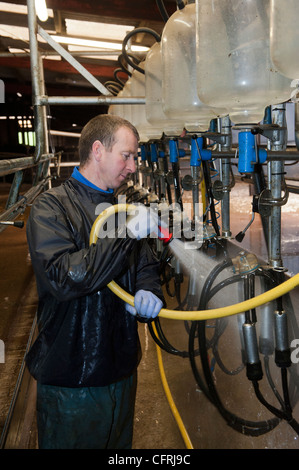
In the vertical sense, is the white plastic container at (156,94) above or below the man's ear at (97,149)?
above

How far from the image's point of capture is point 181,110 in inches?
58.1

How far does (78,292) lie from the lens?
102 centimetres

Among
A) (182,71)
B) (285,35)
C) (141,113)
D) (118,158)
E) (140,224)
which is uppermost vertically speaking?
(141,113)

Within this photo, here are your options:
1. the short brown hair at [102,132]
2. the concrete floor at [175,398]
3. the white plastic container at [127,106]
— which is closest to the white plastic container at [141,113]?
the white plastic container at [127,106]

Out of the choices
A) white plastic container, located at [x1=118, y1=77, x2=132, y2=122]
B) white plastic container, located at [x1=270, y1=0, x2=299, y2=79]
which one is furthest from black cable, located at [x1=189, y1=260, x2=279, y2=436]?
white plastic container, located at [x1=118, y1=77, x2=132, y2=122]

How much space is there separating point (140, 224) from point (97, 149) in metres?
0.31

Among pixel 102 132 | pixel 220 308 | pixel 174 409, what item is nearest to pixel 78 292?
pixel 220 308

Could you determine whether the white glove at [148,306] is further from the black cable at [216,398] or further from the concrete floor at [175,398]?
the concrete floor at [175,398]

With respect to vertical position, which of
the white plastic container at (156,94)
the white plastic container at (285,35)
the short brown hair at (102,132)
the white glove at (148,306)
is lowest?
the white glove at (148,306)

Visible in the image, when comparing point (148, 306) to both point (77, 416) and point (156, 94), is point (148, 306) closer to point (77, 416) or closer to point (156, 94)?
point (77, 416)

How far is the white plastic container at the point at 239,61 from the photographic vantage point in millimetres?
1005

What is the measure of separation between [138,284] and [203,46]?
2.37 ft

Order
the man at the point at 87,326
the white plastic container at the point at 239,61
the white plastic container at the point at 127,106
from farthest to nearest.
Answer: the white plastic container at the point at 127,106
the man at the point at 87,326
the white plastic container at the point at 239,61

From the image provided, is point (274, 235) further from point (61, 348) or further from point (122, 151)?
point (61, 348)
